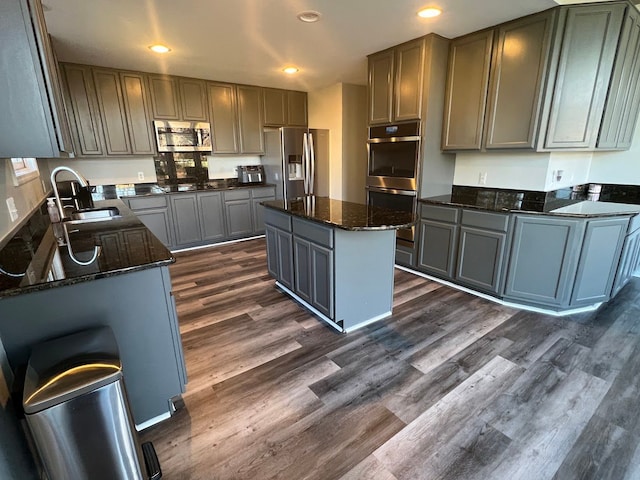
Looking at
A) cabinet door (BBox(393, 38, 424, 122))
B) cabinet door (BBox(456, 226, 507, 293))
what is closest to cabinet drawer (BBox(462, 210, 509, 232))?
cabinet door (BBox(456, 226, 507, 293))

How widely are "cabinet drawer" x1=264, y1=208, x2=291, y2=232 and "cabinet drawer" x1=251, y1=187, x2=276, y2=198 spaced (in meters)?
2.00

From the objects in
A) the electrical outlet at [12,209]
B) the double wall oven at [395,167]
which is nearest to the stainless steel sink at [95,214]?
the electrical outlet at [12,209]

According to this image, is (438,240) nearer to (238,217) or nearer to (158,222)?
(238,217)

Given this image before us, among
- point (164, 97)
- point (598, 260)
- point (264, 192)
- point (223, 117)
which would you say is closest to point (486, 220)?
point (598, 260)

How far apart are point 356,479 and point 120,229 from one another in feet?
6.67

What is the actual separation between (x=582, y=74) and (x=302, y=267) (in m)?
2.86

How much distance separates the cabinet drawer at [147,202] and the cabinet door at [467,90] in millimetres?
3717

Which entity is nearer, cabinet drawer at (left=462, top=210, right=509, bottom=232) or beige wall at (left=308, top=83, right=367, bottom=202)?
cabinet drawer at (left=462, top=210, right=509, bottom=232)

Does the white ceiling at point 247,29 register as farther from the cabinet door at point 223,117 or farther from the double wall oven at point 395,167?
the double wall oven at point 395,167

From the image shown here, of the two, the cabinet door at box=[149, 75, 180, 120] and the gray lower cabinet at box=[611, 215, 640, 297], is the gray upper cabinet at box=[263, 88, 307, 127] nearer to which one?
the cabinet door at box=[149, 75, 180, 120]

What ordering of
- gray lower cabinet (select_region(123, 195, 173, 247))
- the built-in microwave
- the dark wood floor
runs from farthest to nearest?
1. the built-in microwave
2. gray lower cabinet (select_region(123, 195, 173, 247))
3. the dark wood floor

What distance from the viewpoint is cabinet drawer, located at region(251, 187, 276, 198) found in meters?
5.04

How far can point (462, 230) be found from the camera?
9.94 feet

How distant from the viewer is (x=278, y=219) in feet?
9.68
